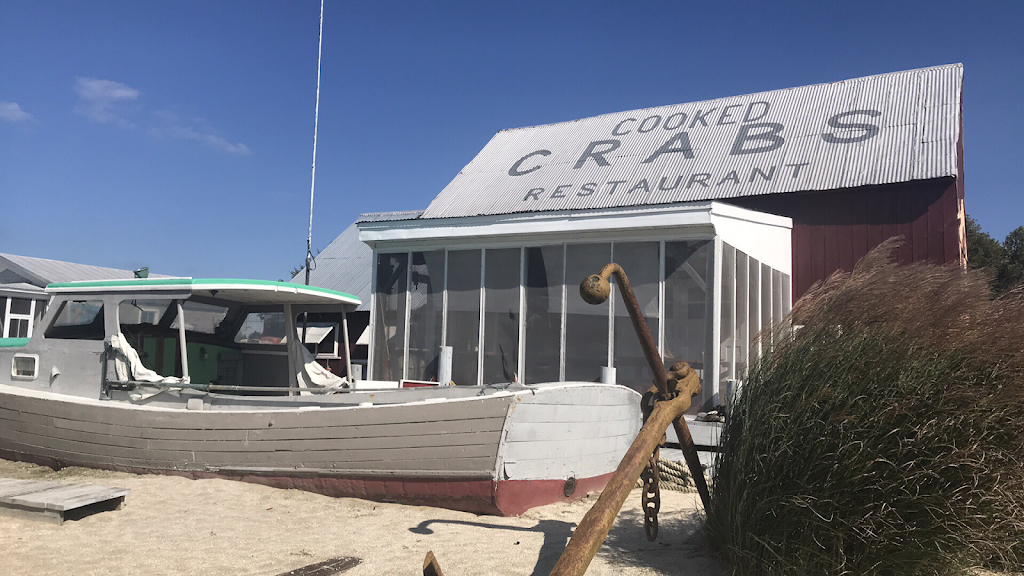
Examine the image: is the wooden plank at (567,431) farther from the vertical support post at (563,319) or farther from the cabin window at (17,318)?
the cabin window at (17,318)

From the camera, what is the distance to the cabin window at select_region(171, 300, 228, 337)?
9.14 metres

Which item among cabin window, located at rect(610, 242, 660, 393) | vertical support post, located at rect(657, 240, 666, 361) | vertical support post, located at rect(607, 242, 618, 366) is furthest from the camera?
vertical support post, located at rect(607, 242, 618, 366)

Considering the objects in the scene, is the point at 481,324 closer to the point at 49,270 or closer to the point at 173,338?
the point at 173,338

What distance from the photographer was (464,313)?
40.5 ft

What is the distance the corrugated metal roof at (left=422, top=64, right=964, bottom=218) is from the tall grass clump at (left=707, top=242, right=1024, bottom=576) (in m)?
11.0

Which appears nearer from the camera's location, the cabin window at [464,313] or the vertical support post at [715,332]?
the vertical support post at [715,332]

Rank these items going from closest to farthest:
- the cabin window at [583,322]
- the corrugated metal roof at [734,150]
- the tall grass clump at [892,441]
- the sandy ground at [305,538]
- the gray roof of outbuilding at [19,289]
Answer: the tall grass clump at [892,441], the sandy ground at [305,538], the cabin window at [583,322], the gray roof of outbuilding at [19,289], the corrugated metal roof at [734,150]

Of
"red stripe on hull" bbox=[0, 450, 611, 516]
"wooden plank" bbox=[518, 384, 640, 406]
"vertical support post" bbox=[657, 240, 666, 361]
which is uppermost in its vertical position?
"vertical support post" bbox=[657, 240, 666, 361]

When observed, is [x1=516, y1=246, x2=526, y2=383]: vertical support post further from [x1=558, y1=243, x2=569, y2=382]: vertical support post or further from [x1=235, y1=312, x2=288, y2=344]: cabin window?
[x1=235, y1=312, x2=288, y2=344]: cabin window

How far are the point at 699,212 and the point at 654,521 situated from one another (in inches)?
270

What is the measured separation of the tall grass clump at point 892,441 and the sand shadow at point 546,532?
58.4 inches

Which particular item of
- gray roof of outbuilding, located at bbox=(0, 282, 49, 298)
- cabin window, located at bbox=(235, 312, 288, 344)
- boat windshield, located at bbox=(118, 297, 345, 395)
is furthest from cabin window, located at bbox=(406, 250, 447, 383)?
gray roof of outbuilding, located at bbox=(0, 282, 49, 298)

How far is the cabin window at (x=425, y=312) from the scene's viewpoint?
12.6 meters

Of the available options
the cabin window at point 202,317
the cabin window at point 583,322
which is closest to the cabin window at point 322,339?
the cabin window at point 202,317
